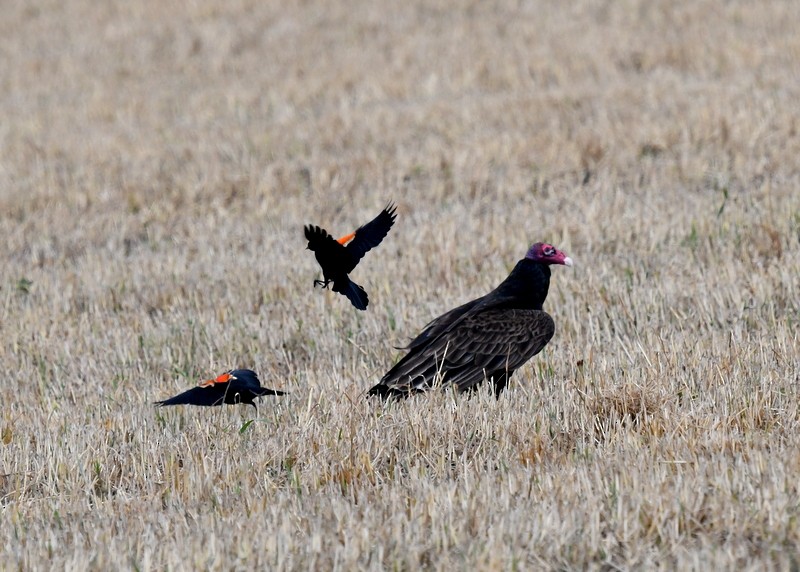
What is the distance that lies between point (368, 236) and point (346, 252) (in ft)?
0.69

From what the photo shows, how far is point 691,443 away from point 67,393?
431 cm

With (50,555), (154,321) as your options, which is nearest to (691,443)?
(50,555)

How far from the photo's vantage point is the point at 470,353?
20.2 ft

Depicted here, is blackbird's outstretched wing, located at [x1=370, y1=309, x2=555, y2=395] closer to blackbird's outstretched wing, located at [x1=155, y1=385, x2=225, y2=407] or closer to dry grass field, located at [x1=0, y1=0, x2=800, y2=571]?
dry grass field, located at [x1=0, y1=0, x2=800, y2=571]

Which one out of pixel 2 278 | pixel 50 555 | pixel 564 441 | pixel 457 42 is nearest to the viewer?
pixel 50 555

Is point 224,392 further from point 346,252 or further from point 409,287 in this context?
point 409,287

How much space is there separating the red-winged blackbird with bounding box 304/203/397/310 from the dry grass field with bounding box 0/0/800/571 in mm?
612

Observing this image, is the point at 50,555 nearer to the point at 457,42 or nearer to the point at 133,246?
the point at 133,246

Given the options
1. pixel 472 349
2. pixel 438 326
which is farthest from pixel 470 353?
pixel 438 326

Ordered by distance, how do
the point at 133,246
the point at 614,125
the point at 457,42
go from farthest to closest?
the point at 457,42 < the point at 614,125 < the point at 133,246

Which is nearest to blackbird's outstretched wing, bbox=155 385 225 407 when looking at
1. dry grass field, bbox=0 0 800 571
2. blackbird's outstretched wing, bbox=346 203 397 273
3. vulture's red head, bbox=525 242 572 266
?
dry grass field, bbox=0 0 800 571

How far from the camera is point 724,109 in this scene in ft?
42.8

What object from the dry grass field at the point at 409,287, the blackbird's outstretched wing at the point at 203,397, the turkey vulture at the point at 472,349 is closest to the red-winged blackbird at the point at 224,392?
the blackbird's outstretched wing at the point at 203,397

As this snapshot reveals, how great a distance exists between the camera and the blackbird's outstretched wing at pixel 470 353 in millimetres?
6027
